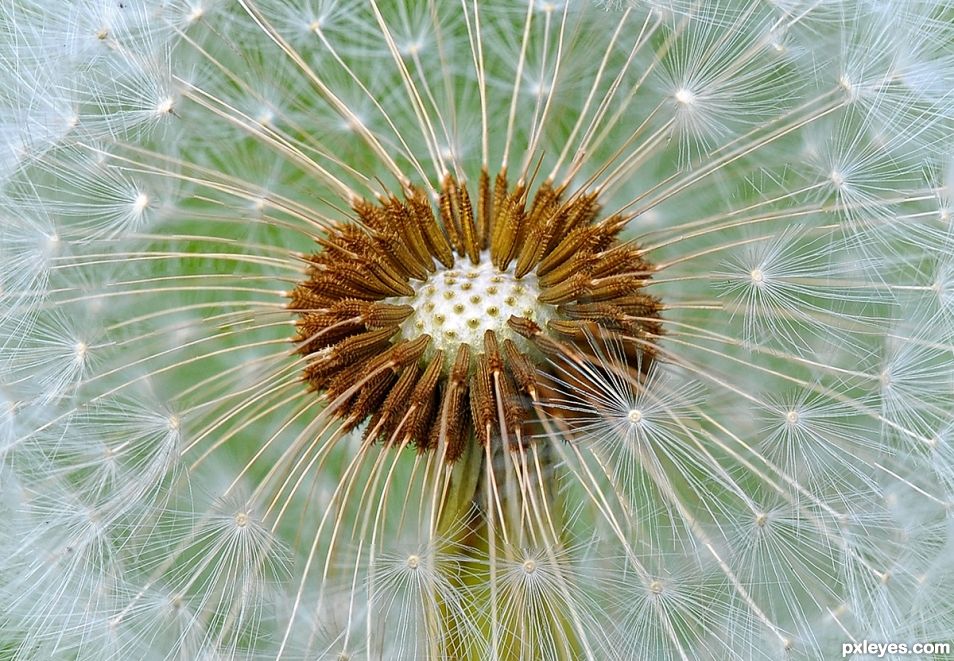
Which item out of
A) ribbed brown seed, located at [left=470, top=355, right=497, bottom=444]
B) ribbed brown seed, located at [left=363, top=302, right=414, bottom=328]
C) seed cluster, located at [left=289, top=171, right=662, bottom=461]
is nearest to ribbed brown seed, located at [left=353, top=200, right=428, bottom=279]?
seed cluster, located at [left=289, top=171, right=662, bottom=461]

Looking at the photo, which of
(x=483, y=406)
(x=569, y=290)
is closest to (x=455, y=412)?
(x=483, y=406)

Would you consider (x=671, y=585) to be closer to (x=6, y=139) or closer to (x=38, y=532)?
(x=38, y=532)

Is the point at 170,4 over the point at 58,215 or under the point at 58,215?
over

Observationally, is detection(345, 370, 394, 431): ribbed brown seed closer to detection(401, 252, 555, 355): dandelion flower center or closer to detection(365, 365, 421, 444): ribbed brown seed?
detection(365, 365, 421, 444): ribbed brown seed

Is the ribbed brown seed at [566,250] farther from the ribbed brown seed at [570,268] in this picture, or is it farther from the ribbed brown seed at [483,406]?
the ribbed brown seed at [483,406]

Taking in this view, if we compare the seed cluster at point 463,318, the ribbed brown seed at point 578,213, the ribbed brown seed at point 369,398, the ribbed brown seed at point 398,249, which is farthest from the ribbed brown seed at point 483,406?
the ribbed brown seed at point 578,213

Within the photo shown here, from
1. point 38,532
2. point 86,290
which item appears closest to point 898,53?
point 86,290

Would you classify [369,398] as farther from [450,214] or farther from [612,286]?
[612,286]
